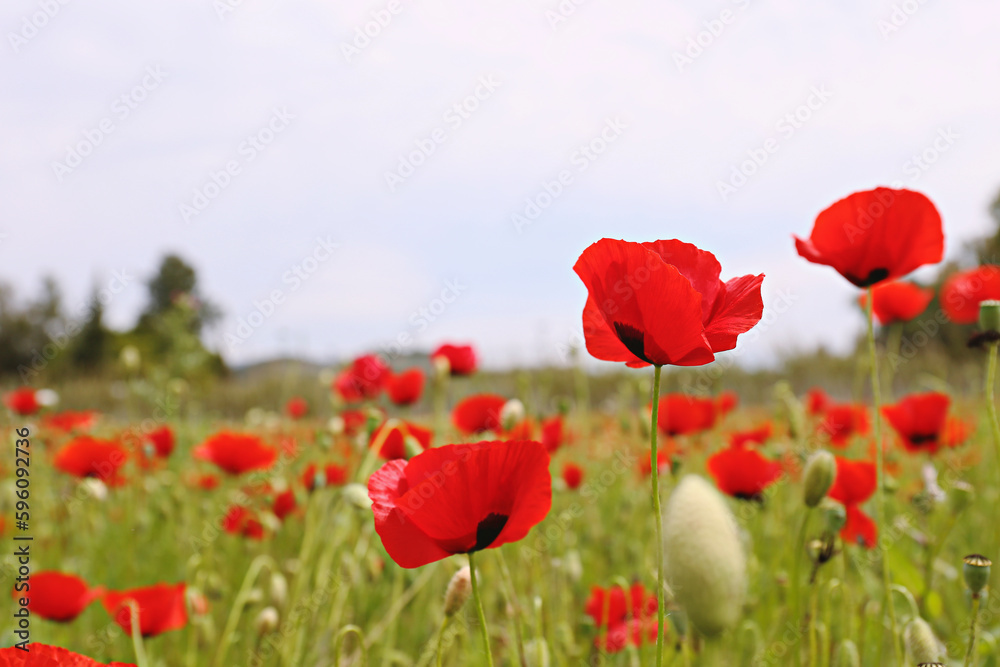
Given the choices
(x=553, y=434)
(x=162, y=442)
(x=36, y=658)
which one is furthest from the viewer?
(x=162, y=442)

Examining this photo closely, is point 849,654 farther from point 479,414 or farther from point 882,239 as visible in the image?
point 479,414

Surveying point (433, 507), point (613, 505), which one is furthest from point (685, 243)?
point (613, 505)

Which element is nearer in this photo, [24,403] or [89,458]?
[89,458]

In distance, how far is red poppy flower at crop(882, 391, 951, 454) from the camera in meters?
1.51

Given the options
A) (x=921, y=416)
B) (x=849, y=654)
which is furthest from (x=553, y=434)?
(x=849, y=654)

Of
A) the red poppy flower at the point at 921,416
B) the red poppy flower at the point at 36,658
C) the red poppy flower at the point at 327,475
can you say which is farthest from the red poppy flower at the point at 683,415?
the red poppy flower at the point at 36,658

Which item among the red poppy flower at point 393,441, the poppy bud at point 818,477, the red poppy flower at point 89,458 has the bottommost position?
the red poppy flower at point 89,458

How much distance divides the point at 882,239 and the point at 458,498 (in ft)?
1.98

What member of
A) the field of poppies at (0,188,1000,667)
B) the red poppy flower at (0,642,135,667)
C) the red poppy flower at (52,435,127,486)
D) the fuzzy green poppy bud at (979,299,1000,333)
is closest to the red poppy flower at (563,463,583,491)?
the field of poppies at (0,188,1000,667)

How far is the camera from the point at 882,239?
0.81 m

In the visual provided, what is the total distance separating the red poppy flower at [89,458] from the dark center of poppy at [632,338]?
173 centimetres

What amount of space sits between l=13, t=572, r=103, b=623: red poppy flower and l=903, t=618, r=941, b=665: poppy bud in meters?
1.24

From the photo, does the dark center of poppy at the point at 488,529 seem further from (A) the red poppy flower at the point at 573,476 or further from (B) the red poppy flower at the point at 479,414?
(A) the red poppy flower at the point at 573,476

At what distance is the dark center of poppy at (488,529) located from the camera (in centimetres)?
54
